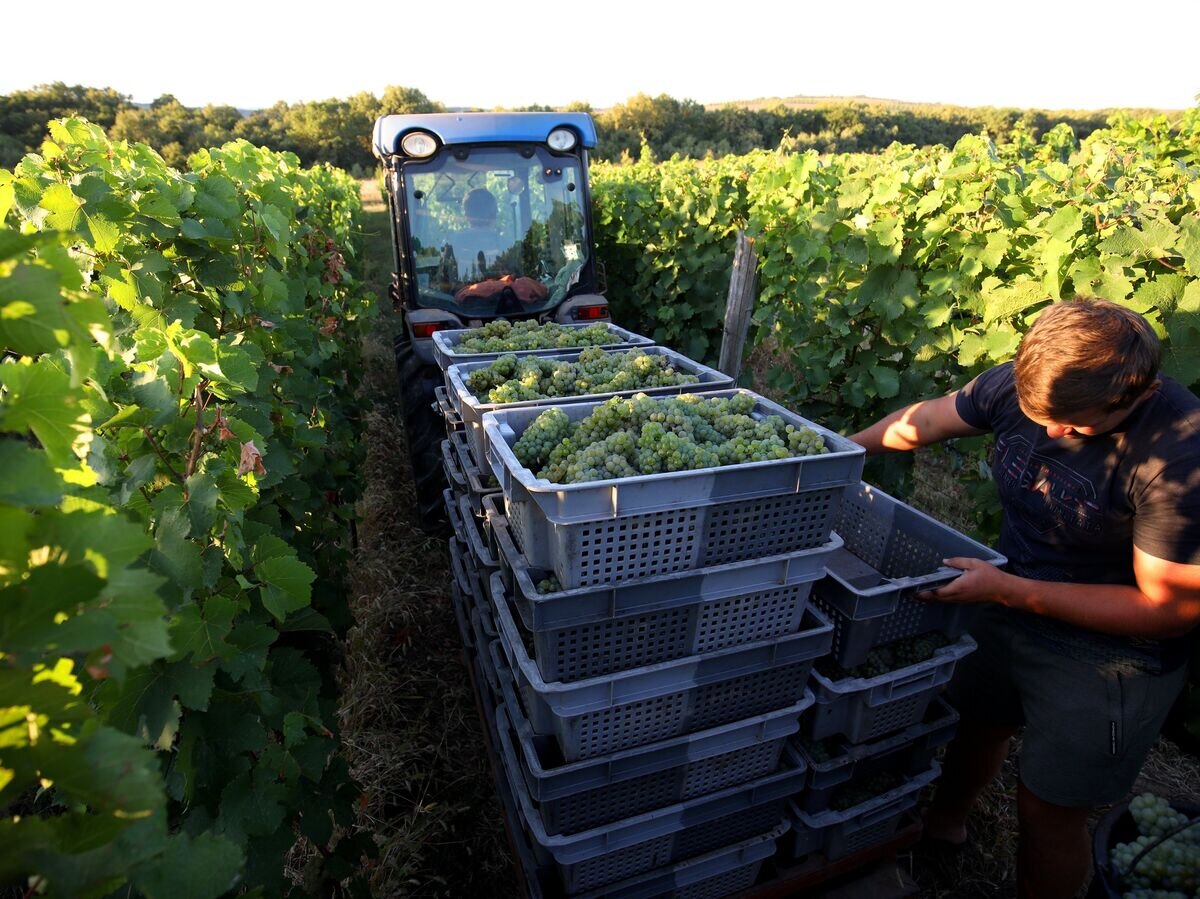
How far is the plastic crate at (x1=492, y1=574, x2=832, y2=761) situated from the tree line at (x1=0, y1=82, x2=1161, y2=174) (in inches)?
1267

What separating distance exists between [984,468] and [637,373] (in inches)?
69.4

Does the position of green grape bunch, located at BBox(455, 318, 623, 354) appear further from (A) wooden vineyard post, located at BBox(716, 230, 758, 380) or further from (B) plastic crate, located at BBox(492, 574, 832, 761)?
(A) wooden vineyard post, located at BBox(716, 230, 758, 380)

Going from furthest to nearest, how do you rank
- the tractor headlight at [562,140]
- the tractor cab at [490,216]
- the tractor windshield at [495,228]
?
the tractor headlight at [562,140]
the tractor windshield at [495,228]
the tractor cab at [490,216]

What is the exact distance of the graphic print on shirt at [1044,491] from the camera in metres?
1.89

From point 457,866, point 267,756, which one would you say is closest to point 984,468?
point 457,866

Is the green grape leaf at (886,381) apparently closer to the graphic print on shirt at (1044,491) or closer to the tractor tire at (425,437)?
the graphic print on shirt at (1044,491)

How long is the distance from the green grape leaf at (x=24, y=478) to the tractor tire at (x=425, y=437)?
12.0 feet

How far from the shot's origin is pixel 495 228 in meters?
4.91

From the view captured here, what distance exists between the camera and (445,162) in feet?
15.1

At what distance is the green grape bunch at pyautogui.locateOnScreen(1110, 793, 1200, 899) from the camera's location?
5.97 ft

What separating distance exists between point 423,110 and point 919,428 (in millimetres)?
39417

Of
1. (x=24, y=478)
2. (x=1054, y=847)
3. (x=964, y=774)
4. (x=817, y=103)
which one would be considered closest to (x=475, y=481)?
(x=24, y=478)

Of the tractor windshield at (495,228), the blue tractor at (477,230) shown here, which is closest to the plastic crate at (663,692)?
the blue tractor at (477,230)

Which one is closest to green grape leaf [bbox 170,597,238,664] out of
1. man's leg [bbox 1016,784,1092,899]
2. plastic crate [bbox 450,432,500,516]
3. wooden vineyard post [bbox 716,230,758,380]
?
plastic crate [bbox 450,432,500,516]
